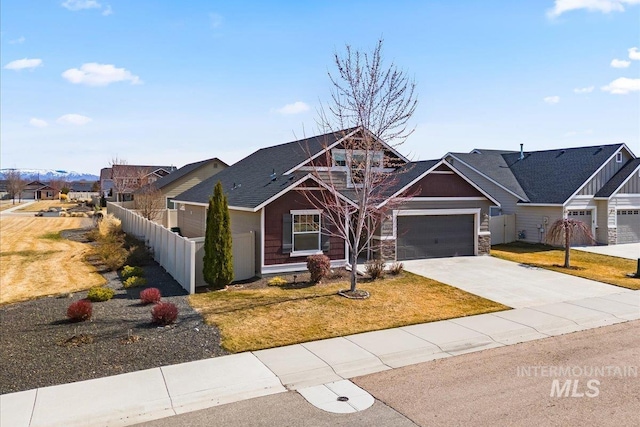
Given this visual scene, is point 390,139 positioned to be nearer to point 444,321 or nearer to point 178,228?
point 444,321

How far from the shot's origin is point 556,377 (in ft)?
27.0

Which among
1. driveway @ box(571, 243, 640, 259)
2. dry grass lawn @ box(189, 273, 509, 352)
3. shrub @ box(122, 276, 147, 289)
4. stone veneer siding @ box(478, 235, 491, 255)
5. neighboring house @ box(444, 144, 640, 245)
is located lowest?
dry grass lawn @ box(189, 273, 509, 352)

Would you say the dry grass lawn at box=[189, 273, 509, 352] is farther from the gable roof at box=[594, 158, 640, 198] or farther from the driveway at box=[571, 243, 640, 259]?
the gable roof at box=[594, 158, 640, 198]

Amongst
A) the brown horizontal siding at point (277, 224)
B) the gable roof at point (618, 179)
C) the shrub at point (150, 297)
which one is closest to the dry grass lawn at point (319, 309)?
the shrub at point (150, 297)

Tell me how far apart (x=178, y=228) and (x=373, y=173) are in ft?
63.1

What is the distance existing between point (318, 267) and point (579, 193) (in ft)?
60.2

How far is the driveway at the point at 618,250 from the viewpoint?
2310 centimetres

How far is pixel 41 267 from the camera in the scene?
1983 cm

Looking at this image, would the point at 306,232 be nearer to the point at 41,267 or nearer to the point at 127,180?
the point at 41,267

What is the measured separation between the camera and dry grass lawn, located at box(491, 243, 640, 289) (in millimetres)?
17562

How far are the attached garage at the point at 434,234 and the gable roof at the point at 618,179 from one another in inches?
397

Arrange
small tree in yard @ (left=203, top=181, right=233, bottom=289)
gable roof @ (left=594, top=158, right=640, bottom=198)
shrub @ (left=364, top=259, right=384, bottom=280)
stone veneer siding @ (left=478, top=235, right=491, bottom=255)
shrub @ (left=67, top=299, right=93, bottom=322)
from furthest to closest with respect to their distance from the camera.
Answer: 1. gable roof @ (left=594, top=158, right=640, bottom=198)
2. stone veneer siding @ (left=478, top=235, right=491, bottom=255)
3. shrub @ (left=364, top=259, right=384, bottom=280)
4. small tree in yard @ (left=203, top=181, right=233, bottom=289)
5. shrub @ (left=67, top=299, right=93, bottom=322)

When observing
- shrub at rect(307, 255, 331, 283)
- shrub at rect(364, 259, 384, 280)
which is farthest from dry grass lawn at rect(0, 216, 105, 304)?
shrub at rect(364, 259, 384, 280)

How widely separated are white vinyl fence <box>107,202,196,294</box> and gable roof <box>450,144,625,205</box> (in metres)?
19.7
